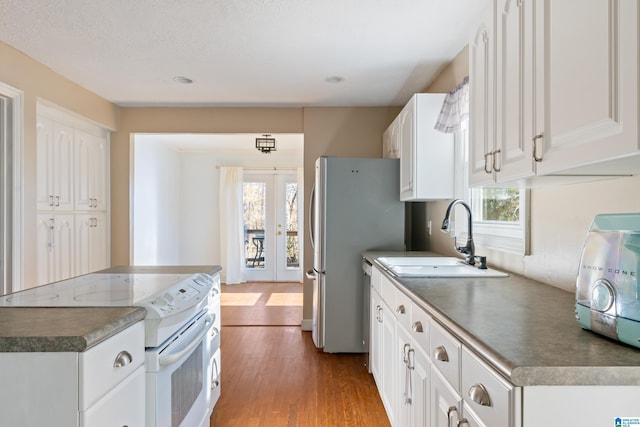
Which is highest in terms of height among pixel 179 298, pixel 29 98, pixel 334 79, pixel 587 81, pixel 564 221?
pixel 334 79

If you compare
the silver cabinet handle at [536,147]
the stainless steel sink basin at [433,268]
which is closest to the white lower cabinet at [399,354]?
the stainless steel sink basin at [433,268]

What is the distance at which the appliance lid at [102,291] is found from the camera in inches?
55.1

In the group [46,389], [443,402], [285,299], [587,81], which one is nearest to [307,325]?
[285,299]

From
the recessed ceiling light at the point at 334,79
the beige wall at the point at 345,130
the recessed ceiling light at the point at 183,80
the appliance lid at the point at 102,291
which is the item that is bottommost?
the appliance lid at the point at 102,291

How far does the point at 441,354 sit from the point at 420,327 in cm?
27

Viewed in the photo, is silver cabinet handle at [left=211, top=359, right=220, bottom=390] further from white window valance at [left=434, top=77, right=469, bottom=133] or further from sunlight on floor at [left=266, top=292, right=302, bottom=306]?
sunlight on floor at [left=266, top=292, right=302, bottom=306]

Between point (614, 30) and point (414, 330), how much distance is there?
1.16 meters

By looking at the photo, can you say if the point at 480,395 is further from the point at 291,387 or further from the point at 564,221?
the point at 291,387

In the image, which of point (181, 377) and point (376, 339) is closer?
point (181, 377)

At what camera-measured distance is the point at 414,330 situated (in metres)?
1.56

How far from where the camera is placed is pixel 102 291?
162cm

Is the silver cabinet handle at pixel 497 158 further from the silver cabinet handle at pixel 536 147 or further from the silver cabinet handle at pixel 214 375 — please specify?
the silver cabinet handle at pixel 214 375

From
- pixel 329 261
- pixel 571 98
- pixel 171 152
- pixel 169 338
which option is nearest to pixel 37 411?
pixel 169 338

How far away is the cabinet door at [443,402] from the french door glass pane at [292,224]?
5.37m
